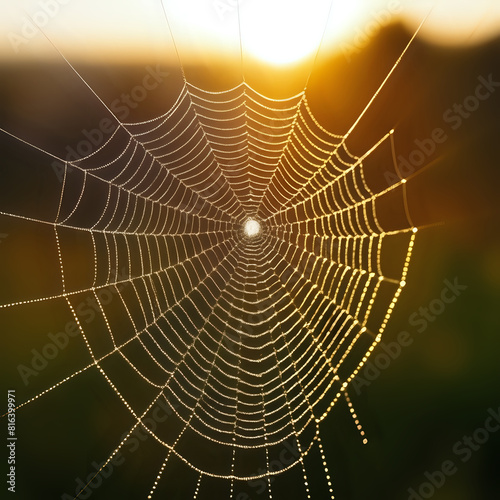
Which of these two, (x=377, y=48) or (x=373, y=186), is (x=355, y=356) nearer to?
(x=373, y=186)
